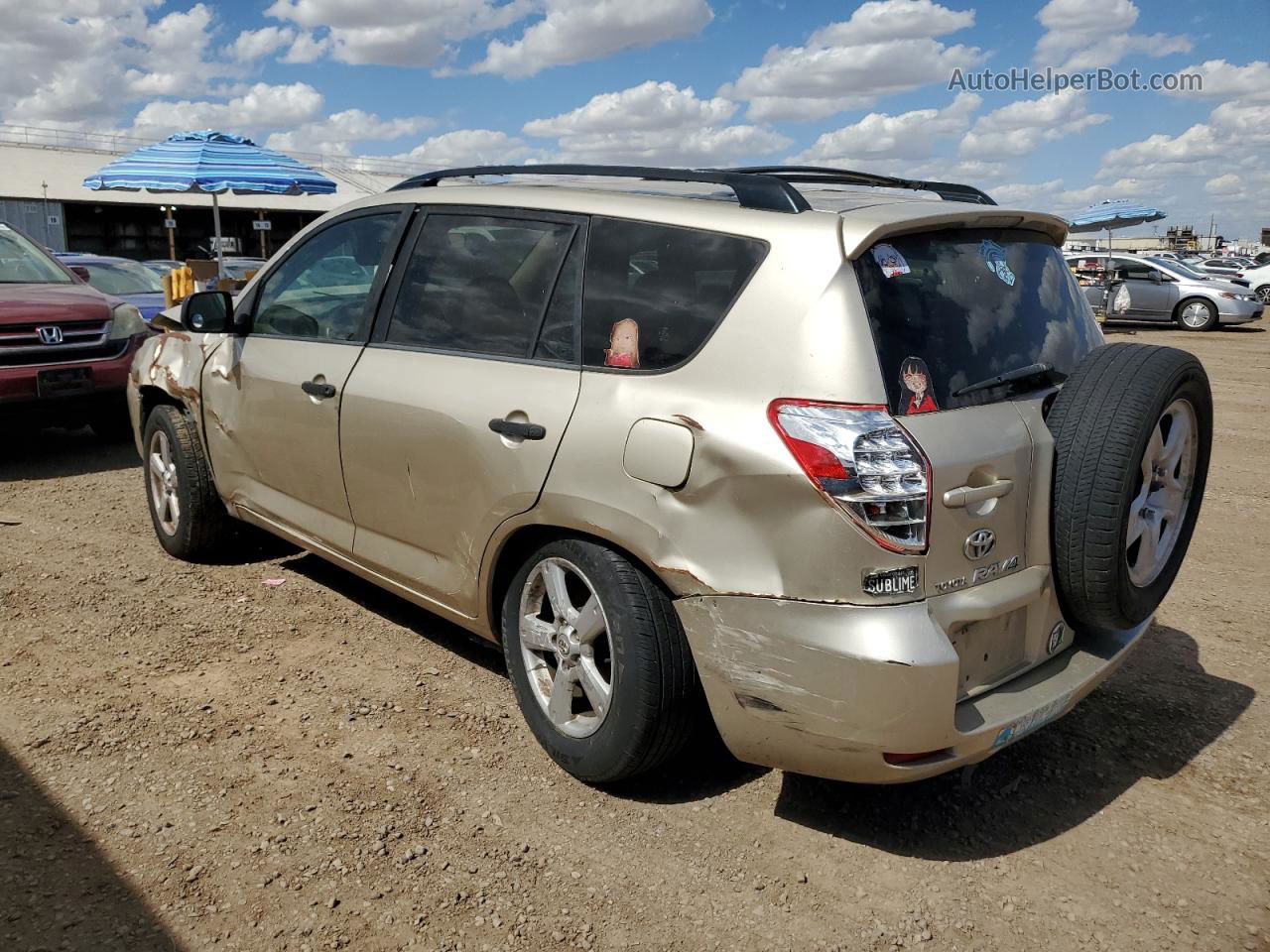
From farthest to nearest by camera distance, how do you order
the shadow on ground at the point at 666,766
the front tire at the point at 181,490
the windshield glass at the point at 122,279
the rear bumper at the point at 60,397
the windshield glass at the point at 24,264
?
the windshield glass at the point at 122,279 < the windshield glass at the point at 24,264 < the rear bumper at the point at 60,397 < the front tire at the point at 181,490 < the shadow on ground at the point at 666,766

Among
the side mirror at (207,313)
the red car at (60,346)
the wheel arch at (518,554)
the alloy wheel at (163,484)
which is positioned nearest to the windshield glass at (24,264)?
the red car at (60,346)

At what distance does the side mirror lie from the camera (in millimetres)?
4395

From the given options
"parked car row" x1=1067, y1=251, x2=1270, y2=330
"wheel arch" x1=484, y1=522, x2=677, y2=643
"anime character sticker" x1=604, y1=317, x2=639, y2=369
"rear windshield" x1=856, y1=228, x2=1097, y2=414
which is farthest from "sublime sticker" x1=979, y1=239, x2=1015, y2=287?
"parked car row" x1=1067, y1=251, x2=1270, y2=330

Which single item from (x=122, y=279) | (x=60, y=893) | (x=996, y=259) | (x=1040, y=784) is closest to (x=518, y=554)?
(x=60, y=893)

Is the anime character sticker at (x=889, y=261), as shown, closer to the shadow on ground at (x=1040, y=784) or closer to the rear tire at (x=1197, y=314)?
the shadow on ground at (x=1040, y=784)

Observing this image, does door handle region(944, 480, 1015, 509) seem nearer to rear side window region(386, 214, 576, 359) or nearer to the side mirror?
rear side window region(386, 214, 576, 359)

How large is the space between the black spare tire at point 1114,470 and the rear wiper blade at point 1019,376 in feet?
0.30

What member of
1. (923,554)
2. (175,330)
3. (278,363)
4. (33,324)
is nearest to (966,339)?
(923,554)

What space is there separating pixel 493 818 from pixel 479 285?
1.67 meters

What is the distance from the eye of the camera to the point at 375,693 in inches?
150

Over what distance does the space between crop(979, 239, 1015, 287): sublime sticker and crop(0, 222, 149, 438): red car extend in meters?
6.41

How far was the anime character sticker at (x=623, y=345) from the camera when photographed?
2.95 m

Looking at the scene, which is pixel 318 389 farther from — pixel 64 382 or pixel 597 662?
pixel 64 382

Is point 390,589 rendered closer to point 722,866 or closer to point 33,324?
point 722,866
